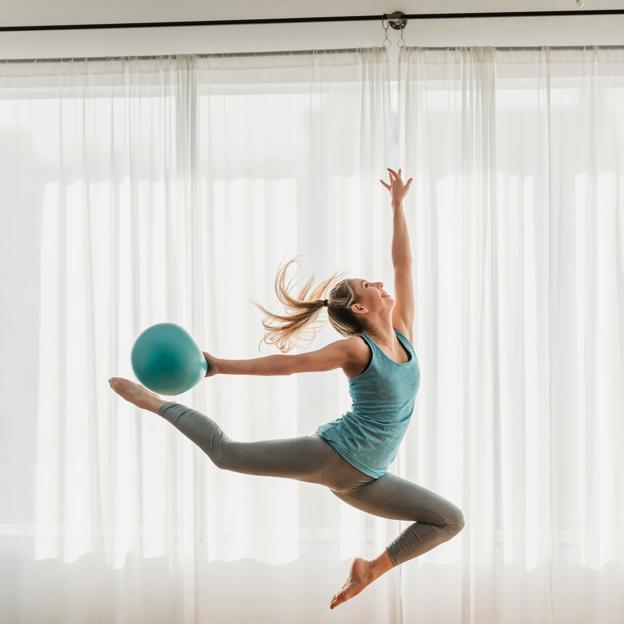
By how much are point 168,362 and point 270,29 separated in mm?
1732

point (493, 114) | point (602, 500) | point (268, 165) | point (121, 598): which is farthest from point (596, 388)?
point (121, 598)

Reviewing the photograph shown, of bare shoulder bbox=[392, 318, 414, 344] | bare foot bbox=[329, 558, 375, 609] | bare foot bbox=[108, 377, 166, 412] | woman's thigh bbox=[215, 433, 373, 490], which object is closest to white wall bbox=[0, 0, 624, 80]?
bare shoulder bbox=[392, 318, 414, 344]

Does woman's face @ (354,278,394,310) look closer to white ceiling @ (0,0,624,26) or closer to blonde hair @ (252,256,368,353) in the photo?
blonde hair @ (252,256,368,353)

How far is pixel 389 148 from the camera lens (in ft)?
10.5

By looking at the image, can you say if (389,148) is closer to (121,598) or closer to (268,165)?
(268,165)

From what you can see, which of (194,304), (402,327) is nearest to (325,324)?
(402,327)

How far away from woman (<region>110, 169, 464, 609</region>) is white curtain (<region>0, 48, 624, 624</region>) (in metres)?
0.66

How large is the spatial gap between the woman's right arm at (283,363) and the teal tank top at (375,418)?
0.50ft

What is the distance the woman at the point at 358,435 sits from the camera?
7.72ft

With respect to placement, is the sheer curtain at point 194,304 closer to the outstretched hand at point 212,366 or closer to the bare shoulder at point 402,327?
the bare shoulder at point 402,327

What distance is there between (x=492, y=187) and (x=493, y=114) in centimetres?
34

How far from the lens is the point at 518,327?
3219 mm

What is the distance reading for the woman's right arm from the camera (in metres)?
2.25

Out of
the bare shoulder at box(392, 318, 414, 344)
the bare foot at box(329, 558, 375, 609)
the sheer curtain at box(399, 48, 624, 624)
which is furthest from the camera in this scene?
the sheer curtain at box(399, 48, 624, 624)
